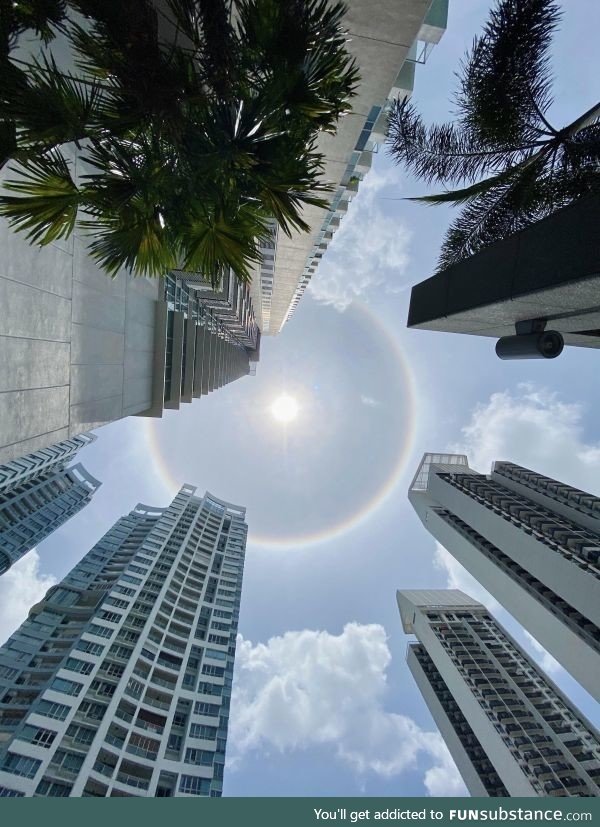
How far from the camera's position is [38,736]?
1315 inches

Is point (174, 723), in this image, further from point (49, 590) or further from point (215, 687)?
point (49, 590)

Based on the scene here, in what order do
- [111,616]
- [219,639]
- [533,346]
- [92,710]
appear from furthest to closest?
[219,639] → [111,616] → [92,710] → [533,346]

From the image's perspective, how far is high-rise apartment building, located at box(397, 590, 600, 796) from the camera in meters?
56.5

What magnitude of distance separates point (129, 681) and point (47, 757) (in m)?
10.1

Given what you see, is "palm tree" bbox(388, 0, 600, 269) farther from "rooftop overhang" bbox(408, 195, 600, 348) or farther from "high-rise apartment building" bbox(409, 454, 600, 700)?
"high-rise apartment building" bbox(409, 454, 600, 700)

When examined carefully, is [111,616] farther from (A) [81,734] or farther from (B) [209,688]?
(B) [209,688]

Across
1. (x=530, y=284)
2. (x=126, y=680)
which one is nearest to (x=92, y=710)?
(x=126, y=680)

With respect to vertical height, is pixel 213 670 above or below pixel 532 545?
below

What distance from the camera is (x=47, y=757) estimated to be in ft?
106

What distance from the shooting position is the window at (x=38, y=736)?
1293 inches

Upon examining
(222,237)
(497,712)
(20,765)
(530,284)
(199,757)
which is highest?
(222,237)

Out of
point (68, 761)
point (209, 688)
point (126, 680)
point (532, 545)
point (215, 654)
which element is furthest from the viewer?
point (532, 545)

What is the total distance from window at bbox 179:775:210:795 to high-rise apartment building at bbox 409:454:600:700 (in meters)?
48.1

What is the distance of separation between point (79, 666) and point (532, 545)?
6553cm
